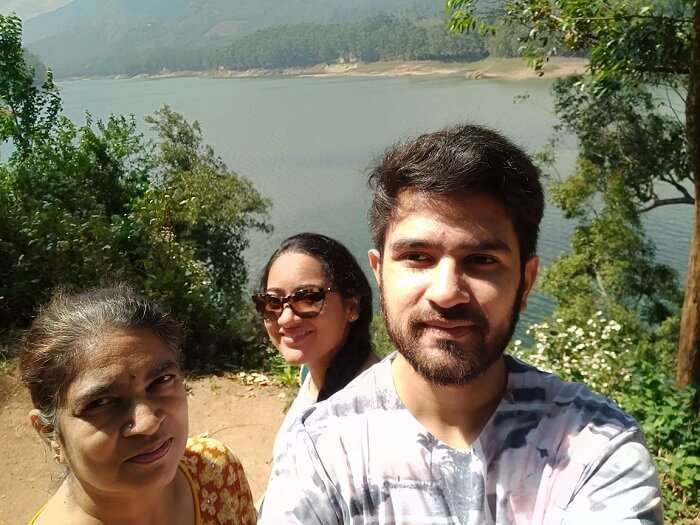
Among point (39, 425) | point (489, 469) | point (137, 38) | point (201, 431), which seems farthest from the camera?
point (137, 38)

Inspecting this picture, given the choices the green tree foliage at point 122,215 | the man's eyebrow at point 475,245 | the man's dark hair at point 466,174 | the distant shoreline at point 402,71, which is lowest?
the green tree foliage at point 122,215

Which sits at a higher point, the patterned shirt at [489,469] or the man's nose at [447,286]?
the man's nose at [447,286]

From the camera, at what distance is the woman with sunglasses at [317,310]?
7.50 feet

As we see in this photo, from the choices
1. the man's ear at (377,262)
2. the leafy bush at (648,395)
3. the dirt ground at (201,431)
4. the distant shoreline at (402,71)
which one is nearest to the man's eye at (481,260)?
the man's ear at (377,262)

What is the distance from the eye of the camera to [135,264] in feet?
25.2

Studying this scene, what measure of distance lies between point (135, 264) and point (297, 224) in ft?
44.2

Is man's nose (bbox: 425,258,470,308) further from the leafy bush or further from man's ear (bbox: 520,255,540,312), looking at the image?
the leafy bush

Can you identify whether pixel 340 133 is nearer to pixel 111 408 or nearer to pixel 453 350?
pixel 111 408

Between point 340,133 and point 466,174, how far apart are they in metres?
37.0

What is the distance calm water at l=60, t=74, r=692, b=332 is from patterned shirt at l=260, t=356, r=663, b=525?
77cm

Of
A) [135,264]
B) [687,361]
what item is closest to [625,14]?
[687,361]

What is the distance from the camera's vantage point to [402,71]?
209 ft

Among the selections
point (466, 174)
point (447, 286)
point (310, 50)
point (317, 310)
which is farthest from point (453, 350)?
point (310, 50)

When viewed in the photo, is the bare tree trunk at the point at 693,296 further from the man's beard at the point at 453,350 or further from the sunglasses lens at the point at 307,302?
the man's beard at the point at 453,350
